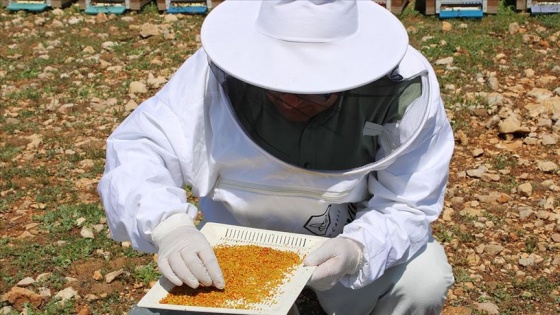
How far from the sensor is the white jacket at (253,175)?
2.50 meters

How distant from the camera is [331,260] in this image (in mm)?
2416

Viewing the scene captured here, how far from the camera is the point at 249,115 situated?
2.60 metres

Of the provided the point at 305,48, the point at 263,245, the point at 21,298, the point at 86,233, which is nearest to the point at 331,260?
the point at 263,245

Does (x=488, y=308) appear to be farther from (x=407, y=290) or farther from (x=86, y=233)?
(x=86, y=233)

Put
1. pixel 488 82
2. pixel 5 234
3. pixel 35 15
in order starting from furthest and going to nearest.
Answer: pixel 35 15
pixel 488 82
pixel 5 234

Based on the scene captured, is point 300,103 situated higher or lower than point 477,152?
higher

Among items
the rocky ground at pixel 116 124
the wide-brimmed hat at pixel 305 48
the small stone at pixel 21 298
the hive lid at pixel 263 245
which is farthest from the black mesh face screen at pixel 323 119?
the small stone at pixel 21 298

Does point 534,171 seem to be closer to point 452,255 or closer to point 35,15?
point 452,255

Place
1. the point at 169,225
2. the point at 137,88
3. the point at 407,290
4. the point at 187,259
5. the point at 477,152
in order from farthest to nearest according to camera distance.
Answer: the point at 137,88 < the point at 477,152 < the point at 407,290 < the point at 169,225 < the point at 187,259

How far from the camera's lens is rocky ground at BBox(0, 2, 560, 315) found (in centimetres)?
358

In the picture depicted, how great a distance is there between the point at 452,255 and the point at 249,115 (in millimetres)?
1550

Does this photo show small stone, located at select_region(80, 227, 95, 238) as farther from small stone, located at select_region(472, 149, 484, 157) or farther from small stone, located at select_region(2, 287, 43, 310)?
small stone, located at select_region(472, 149, 484, 157)

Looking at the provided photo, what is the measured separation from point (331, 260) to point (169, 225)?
1.59 ft

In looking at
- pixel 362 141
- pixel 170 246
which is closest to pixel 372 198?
pixel 362 141
